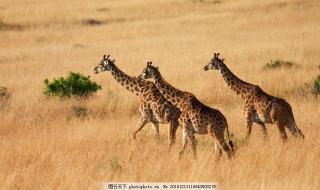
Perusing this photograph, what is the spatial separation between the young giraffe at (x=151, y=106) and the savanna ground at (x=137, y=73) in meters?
0.35

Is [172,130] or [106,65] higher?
[106,65]

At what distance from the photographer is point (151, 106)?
13719 millimetres

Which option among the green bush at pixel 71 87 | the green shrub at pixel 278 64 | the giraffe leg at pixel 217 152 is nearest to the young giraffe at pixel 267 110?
the giraffe leg at pixel 217 152

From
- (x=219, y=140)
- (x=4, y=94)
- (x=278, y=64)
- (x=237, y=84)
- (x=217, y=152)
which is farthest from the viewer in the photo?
(x=278, y=64)

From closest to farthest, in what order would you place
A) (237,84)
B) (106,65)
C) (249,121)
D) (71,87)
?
(249,121) → (237,84) → (106,65) → (71,87)

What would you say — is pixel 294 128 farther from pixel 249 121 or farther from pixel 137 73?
pixel 137 73

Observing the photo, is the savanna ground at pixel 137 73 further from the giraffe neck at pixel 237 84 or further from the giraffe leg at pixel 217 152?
the giraffe neck at pixel 237 84

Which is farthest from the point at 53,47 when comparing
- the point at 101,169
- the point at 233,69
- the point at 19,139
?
the point at 101,169

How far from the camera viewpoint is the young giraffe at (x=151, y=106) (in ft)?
43.9

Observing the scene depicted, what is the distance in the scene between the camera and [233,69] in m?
24.9

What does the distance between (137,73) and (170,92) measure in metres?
12.9

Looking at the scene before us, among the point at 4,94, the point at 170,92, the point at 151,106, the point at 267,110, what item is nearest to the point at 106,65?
the point at 151,106

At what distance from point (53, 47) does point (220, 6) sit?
672 inches

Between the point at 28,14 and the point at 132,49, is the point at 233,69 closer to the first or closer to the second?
the point at 132,49
